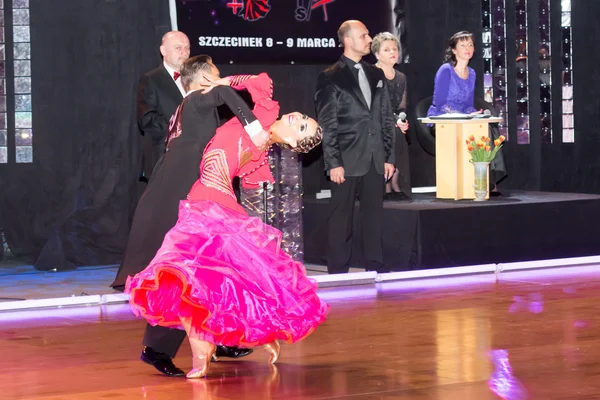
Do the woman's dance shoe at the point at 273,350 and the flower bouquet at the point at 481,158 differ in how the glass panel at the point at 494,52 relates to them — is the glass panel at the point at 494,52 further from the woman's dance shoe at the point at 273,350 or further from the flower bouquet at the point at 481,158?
the woman's dance shoe at the point at 273,350

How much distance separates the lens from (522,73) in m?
10.6

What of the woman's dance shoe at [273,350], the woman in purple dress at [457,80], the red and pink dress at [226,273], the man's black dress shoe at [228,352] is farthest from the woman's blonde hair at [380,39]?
the woman's dance shoe at [273,350]

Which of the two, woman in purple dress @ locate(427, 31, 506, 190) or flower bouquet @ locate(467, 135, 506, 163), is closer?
flower bouquet @ locate(467, 135, 506, 163)

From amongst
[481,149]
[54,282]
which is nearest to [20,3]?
[54,282]

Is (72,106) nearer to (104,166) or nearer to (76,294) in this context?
(104,166)

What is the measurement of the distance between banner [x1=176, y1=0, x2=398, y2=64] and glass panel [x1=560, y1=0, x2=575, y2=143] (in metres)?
2.27

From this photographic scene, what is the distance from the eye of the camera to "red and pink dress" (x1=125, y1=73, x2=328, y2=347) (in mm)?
4477

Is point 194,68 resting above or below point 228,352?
above

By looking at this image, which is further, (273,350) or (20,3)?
(20,3)

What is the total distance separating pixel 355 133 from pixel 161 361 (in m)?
3.16

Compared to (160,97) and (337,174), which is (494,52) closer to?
(337,174)

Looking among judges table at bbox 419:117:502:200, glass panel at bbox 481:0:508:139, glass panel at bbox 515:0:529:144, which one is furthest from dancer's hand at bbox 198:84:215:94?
glass panel at bbox 515:0:529:144

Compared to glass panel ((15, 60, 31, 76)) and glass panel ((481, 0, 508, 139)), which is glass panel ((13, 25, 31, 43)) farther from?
glass panel ((481, 0, 508, 139))

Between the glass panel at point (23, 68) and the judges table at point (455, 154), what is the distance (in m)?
3.04
